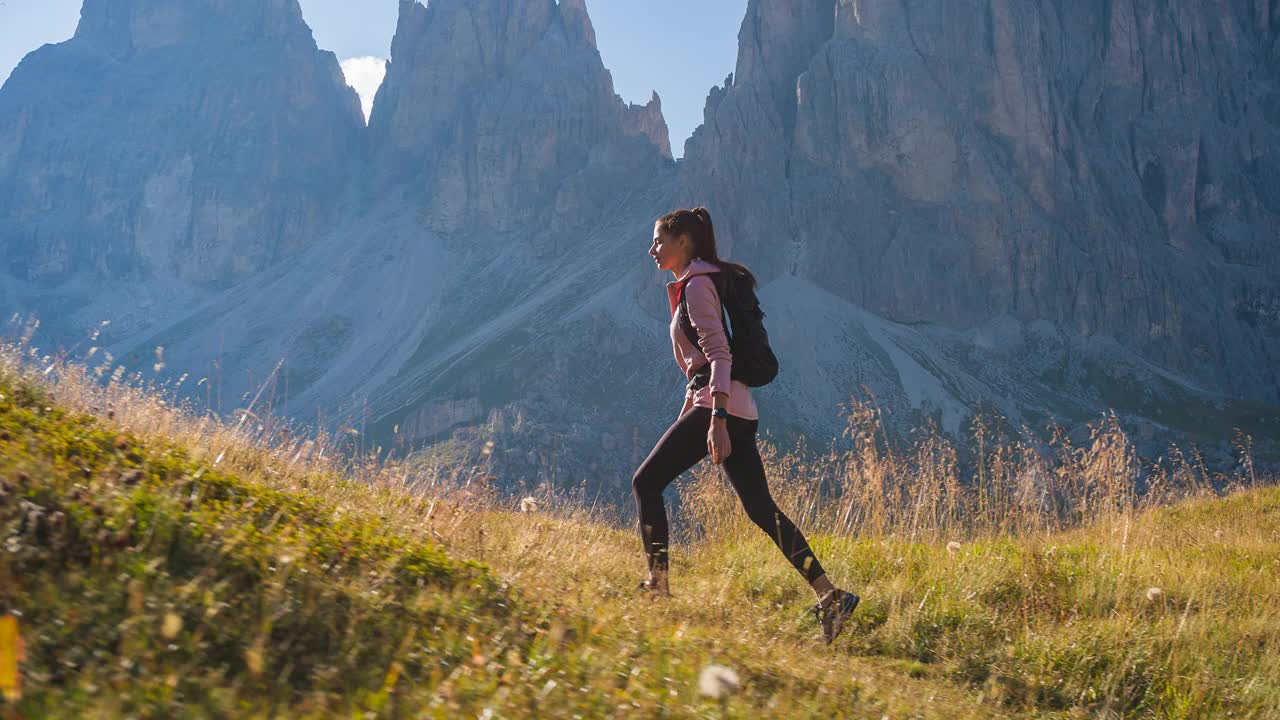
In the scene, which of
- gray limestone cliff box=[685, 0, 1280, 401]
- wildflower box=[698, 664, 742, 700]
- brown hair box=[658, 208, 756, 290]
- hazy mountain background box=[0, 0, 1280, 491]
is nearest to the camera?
wildflower box=[698, 664, 742, 700]

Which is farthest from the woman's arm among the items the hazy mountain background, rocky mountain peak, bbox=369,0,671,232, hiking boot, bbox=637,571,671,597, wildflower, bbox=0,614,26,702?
rocky mountain peak, bbox=369,0,671,232

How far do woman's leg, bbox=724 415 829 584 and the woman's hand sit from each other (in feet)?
0.58

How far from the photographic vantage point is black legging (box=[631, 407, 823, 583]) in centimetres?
450

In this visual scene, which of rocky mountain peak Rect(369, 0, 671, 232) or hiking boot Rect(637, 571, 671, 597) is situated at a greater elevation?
rocky mountain peak Rect(369, 0, 671, 232)

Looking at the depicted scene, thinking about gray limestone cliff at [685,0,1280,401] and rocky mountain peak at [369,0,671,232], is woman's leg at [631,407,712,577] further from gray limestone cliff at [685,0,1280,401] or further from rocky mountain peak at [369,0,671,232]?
rocky mountain peak at [369,0,671,232]

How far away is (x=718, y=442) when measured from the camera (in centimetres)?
441

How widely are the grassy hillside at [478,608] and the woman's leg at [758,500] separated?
37 cm

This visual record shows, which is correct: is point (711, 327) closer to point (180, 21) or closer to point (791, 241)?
point (791, 241)

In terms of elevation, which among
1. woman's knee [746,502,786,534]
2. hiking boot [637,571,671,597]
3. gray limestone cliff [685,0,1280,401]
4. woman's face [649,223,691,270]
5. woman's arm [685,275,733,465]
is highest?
gray limestone cliff [685,0,1280,401]

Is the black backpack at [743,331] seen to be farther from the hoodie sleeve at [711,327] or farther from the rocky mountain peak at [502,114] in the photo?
the rocky mountain peak at [502,114]

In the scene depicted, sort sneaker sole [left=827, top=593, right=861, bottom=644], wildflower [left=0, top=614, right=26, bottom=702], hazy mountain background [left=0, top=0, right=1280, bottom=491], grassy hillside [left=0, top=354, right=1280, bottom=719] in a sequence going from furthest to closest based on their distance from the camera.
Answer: hazy mountain background [left=0, top=0, right=1280, bottom=491] → sneaker sole [left=827, top=593, right=861, bottom=644] → grassy hillside [left=0, top=354, right=1280, bottom=719] → wildflower [left=0, top=614, right=26, bottom=702]

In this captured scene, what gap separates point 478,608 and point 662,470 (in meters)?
1.99

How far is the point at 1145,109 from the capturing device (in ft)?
384

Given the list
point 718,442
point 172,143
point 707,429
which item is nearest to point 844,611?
point 718,442
